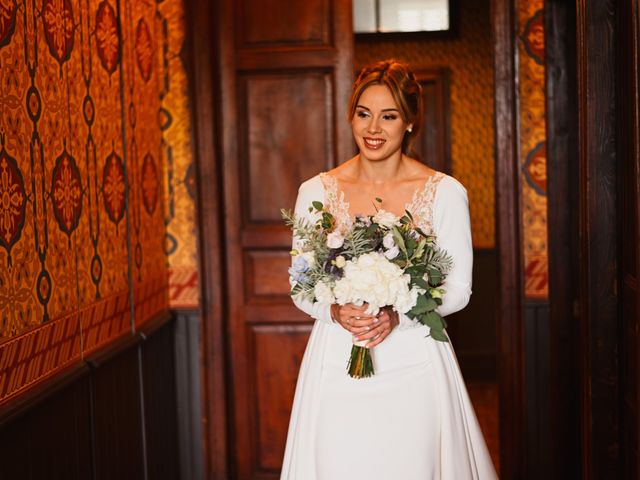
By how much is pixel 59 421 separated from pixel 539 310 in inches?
92.7

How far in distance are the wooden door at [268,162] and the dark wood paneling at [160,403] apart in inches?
12.0

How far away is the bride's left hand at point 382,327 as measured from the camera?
2.70 m

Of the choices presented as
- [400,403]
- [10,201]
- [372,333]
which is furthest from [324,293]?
[10,201]

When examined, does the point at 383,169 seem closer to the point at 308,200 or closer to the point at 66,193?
the point at 308,200

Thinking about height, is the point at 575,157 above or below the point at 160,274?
above

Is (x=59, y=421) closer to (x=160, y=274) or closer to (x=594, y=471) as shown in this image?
(x=160, y=274)

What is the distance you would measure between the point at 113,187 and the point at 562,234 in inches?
83.1

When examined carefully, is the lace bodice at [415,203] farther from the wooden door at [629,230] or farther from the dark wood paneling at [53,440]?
the dark wood paneling at [53,440]

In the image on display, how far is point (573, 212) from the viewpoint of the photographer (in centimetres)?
415

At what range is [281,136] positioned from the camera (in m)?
4.50

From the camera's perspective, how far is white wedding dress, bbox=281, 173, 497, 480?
9.03ft

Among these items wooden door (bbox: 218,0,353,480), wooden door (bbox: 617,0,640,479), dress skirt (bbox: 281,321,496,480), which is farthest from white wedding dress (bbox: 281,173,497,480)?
wooden door (bbox: 218,0,353,480)

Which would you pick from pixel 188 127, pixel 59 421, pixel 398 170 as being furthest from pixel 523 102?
pixel 59 421

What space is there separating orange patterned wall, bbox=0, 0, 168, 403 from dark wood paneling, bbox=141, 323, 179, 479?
0.19 metres
